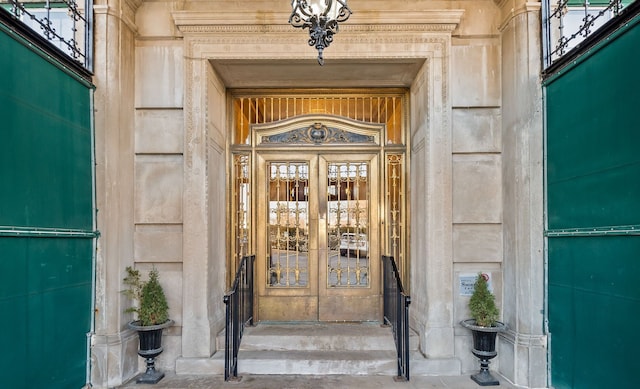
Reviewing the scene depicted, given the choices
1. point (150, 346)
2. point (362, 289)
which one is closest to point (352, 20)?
point (362, 289)

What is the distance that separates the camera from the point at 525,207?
4.79 meters

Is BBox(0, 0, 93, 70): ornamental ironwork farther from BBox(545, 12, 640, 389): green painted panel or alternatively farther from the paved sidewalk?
BBox(545, 12, 640, 389): green painted panel

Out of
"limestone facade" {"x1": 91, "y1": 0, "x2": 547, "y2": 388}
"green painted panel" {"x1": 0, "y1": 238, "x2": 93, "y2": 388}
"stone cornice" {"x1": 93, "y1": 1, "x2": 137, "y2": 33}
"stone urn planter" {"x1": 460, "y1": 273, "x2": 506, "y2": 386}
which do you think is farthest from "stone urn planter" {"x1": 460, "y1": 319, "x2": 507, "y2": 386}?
"stone cornice" {"x1": 93, "y1": 1, "x2": 137, "y2": 33}

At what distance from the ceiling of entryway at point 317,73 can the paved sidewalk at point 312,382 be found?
371cm

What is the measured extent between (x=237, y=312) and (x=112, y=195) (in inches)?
75.6

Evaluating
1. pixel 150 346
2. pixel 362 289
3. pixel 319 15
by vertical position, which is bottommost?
pixel 150 346

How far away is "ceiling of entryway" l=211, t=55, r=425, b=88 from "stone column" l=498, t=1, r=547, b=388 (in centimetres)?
114

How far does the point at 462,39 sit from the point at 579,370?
12.4 ft

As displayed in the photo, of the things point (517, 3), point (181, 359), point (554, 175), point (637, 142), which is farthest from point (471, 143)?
point (181, 359)

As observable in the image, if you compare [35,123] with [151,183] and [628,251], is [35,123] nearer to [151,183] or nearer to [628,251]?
[151,183]

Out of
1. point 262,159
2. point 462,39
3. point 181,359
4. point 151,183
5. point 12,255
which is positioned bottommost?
point 181,359

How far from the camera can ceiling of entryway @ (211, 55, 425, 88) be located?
5484 mm

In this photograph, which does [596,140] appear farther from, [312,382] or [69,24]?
[69,24]

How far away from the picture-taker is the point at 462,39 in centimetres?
539
